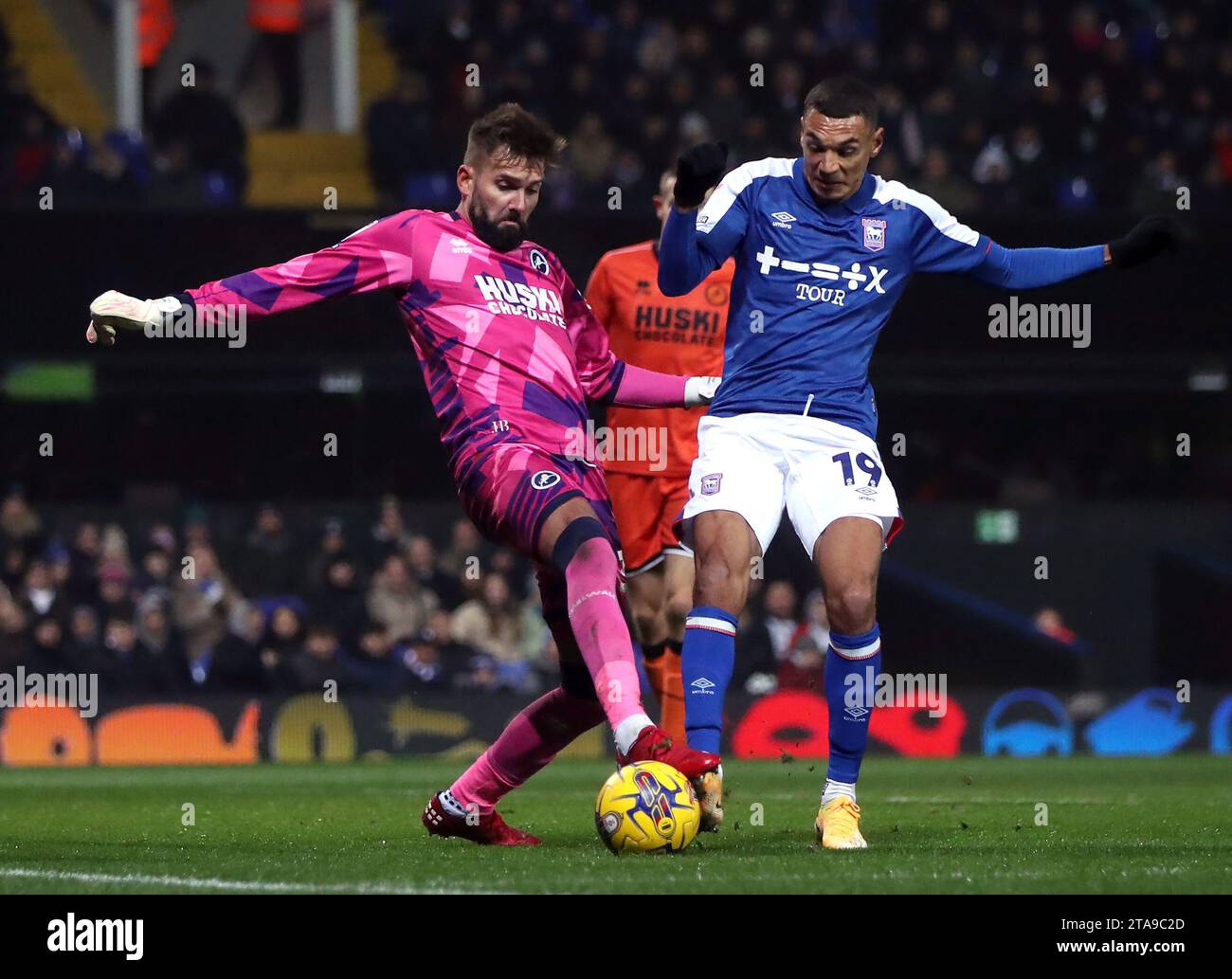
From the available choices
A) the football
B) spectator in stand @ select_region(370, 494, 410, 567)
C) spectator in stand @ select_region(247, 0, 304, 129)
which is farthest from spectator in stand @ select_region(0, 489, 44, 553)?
the football

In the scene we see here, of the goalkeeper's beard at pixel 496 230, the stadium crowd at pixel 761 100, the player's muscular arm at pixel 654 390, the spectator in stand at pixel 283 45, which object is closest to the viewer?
the goalkeeper's beard at pixel 496 230

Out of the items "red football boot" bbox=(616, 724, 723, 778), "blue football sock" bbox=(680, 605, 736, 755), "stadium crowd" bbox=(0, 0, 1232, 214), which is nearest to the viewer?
"red football boot" bbox=(616, 724, 723, 778)

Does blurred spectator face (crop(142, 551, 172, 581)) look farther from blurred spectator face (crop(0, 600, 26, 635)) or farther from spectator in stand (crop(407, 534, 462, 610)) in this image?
spectator in stand (crop(407, 534, 462, 610))

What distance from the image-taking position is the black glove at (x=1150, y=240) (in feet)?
23.0

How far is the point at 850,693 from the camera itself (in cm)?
673

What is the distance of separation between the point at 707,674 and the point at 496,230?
1.66 metres

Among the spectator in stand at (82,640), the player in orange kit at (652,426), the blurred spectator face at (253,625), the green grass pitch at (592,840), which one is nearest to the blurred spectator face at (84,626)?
the spectator in stand at (82,640)

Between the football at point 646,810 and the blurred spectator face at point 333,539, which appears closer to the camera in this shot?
the football at point 646,810

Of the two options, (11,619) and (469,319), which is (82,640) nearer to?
(11,619)

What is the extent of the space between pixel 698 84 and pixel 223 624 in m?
6.49

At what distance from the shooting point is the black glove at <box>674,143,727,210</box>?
628cm

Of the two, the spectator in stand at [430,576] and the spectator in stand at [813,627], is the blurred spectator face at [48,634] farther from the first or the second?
the spectator in stand at [813,627]

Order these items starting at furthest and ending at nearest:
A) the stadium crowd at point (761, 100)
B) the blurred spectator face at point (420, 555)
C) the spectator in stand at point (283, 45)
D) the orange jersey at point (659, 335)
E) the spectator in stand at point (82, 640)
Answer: the spectator in stand at point (283, 45)
the stadium crowd at point (761, 100)
the blurred spectator face at point (420, 555)
the spectator in stand at point (82, 640)
the orange jersey at point (659, 335)

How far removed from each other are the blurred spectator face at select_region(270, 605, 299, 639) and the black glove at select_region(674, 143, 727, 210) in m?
9.57
